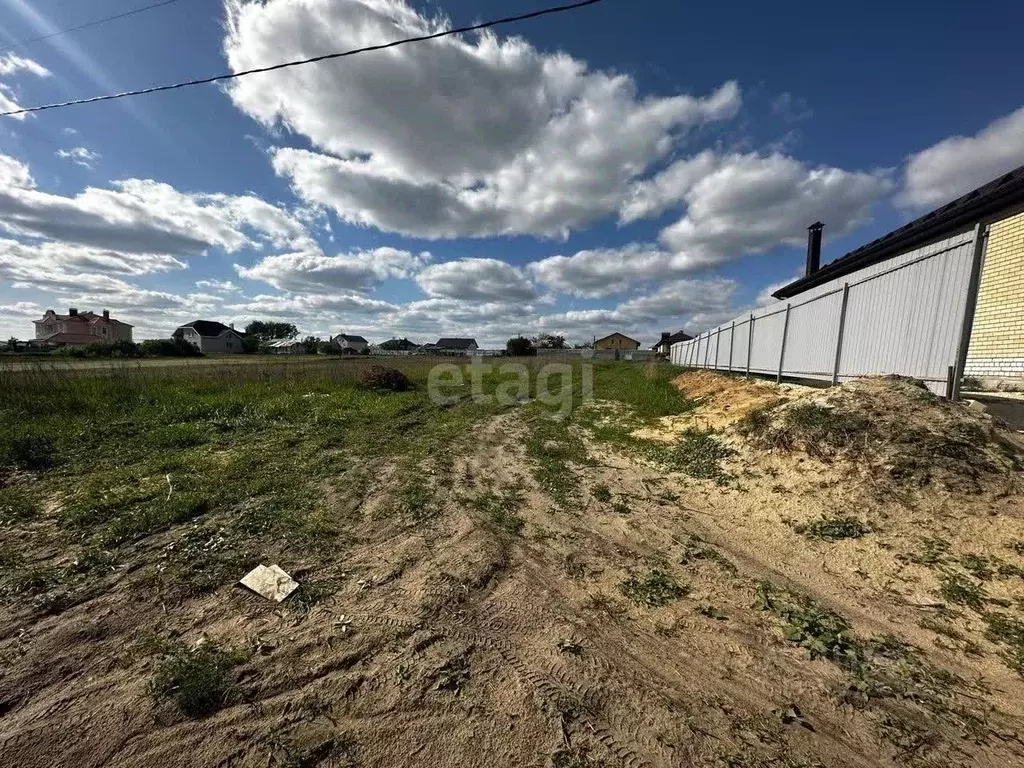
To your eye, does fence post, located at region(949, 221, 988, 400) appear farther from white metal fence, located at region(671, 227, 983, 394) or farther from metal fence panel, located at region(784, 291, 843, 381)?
metal fence panel, located at region(784, 291, 843, 381)

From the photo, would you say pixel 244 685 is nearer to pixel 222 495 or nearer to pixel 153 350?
pixel 222 495

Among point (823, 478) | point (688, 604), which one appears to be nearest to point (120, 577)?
point (688, 604)

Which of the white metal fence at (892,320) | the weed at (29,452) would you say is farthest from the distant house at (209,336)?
the white metal fence at (892,320)

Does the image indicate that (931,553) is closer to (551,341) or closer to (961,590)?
(961,590)

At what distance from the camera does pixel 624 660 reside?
214 cm

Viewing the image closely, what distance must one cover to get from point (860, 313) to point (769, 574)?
205 inches

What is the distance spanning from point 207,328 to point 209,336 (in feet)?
5.24

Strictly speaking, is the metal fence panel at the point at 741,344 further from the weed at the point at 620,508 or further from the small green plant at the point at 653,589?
the small green plant at the point at 653,589

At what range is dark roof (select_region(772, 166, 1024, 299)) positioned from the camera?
27.8ft

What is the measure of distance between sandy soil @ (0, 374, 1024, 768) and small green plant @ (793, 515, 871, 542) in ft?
0.30

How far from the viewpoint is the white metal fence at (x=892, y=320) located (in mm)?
4414

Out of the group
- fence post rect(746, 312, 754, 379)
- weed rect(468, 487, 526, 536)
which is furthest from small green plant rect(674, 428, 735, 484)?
fence post rect(746, 312, 754, 379)

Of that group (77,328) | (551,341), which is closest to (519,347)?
(551,341)

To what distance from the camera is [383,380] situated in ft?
48.7
